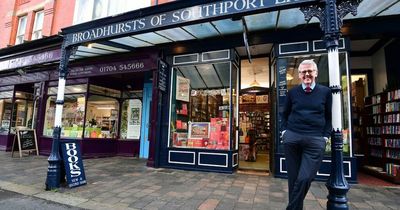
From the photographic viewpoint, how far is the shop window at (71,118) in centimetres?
902

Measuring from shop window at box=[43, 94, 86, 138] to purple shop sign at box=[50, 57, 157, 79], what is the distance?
36.2 inches

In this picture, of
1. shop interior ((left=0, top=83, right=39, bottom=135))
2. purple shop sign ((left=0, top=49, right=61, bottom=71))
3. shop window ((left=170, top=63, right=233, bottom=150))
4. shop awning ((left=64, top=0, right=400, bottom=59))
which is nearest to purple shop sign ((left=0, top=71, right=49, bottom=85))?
shop interior ((left=0, top=83, right=39, bottom=135))

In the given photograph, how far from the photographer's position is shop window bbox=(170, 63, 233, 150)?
701 centimetres

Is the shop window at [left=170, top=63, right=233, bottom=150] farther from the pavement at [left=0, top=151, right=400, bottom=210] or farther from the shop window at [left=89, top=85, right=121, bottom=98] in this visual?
the shop window at [left=89, top=85, right=121, bottom=98]

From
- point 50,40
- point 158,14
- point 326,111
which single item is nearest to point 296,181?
point 326,111

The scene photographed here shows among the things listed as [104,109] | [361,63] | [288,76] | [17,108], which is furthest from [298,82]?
[17,108]

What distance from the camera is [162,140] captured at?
24.2ft

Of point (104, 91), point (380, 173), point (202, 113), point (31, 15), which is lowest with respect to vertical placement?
point (380, 173)

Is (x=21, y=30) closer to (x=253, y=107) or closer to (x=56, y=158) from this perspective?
(x=56, y=158)

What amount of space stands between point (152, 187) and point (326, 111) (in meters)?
3.71

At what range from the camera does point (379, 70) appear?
7316 millimetres

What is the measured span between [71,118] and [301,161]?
9.09 m

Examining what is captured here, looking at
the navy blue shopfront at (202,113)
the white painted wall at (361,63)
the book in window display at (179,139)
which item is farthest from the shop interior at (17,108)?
the white painted wall at (361,63)

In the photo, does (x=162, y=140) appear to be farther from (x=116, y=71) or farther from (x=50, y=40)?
(x=50, y=40)
